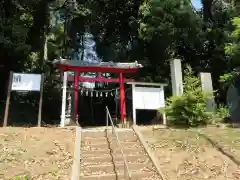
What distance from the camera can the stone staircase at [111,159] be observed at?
847 centimetres

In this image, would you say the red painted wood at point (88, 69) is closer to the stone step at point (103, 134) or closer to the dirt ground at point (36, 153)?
the dirt ground at point (36, 153)

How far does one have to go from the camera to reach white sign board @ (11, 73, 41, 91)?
521 inches

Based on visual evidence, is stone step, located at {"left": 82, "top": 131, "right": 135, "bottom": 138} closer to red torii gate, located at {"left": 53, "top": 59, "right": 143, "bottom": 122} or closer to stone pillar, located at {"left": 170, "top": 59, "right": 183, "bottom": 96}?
red torii gate, located at {"left": 53, "top": 59, "right": 143, "bottom": 122}

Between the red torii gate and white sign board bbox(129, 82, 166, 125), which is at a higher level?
the red torii gate

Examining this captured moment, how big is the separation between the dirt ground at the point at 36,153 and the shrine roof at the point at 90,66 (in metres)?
4.01

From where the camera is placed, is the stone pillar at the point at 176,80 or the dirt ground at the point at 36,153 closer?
the dirt ground at the point at 36,153

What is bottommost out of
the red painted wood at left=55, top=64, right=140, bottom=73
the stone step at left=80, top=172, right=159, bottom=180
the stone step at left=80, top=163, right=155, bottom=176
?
the stone step at left=80, top=172, right=159, bottom=180

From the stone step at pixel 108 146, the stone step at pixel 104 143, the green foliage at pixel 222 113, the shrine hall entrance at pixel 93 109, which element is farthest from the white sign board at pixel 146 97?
the shrine hall entrance at pixel 93 109

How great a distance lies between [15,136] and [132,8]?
1224cm

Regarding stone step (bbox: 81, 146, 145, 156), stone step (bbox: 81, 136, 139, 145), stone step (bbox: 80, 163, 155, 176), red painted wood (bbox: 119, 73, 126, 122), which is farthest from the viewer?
red painted wood (bbox: 119, 73, 126, 122)

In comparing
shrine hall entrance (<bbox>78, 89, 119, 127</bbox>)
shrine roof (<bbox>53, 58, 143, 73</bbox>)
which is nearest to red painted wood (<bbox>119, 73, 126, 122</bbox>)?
shrine roof (<bbox>53, 58, 143, 73</bbox>)

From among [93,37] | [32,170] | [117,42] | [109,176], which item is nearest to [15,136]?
[32,170]

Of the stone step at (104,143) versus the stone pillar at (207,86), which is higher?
the stone pillar at (207,86)

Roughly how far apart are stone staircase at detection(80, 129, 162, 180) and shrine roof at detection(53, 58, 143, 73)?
432cm
